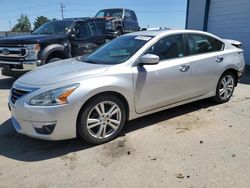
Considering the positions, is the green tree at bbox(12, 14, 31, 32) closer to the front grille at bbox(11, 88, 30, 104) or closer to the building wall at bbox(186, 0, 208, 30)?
the building wall at bbox(186, 0, 208, 30)

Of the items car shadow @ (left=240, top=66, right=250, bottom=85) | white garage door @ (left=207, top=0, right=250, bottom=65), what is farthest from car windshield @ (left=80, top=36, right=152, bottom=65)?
white garage door @ (left=207, top=0, right=250, bottom=65)

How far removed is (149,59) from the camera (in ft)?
13.8

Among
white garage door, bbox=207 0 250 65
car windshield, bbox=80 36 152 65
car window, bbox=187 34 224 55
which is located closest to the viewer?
car windshield, bbox=80 36 152 65

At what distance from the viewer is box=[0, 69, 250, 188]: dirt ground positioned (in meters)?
3.17

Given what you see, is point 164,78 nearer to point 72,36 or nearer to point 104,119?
point 104,119

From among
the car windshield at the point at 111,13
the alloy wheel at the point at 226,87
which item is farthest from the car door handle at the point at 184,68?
the car windshield at the point at 111,13

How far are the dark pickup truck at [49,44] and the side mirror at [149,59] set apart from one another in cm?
399

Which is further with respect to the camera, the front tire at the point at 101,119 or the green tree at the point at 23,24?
the green tree at the point at 23,24

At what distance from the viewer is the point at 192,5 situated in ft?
48.2

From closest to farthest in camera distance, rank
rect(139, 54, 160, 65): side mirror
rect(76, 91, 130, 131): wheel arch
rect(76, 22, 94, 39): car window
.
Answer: rect(76, 91, 130, 131): wheel arch
rect(139, 54, 160, 65): side mirror
rect(76, 22, 94, 39): car window

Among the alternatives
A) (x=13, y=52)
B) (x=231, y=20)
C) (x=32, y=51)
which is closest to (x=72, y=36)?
(x=32, y=51)

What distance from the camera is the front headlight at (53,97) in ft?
11.8

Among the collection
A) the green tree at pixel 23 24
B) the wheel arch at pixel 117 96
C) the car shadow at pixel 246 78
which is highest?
the wheel arch at pixel 117 96

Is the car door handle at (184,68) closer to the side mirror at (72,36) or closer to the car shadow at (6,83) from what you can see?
the side mirror at (72,36)
